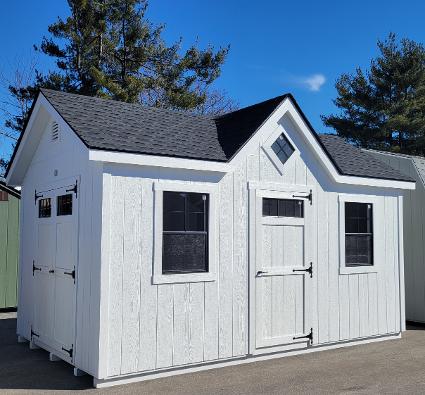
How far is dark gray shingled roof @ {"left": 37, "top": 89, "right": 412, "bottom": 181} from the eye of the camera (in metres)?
6.16

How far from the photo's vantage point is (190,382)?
230 inches

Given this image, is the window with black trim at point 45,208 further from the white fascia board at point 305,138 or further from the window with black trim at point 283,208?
the window with black trim at point 283,208

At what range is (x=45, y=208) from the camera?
746 centimetres

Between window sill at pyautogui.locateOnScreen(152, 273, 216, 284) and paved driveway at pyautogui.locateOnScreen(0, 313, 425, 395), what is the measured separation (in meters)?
1.13

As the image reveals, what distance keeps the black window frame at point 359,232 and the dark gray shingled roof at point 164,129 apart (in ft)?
1.80

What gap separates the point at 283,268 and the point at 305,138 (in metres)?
1.96

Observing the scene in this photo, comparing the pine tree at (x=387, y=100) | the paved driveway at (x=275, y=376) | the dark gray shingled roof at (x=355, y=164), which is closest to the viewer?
the paved driveway at (x=275, y=376)

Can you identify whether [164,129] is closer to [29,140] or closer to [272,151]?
[272,151]

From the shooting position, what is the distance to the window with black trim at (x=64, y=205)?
662 cm

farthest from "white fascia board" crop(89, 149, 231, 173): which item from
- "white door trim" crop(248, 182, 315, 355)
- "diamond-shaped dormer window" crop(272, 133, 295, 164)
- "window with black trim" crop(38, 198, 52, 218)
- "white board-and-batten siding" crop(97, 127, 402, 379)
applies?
"window with black trim" crop(38, 198, 52, 218)

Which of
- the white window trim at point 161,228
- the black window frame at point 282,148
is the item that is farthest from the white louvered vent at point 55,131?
the black window frame at point 282,148

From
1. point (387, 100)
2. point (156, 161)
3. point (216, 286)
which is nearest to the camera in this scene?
point (156, 161)

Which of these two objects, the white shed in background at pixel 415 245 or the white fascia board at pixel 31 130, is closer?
the white fascia board at pixel 31 130

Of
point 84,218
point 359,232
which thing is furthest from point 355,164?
point 84,218
